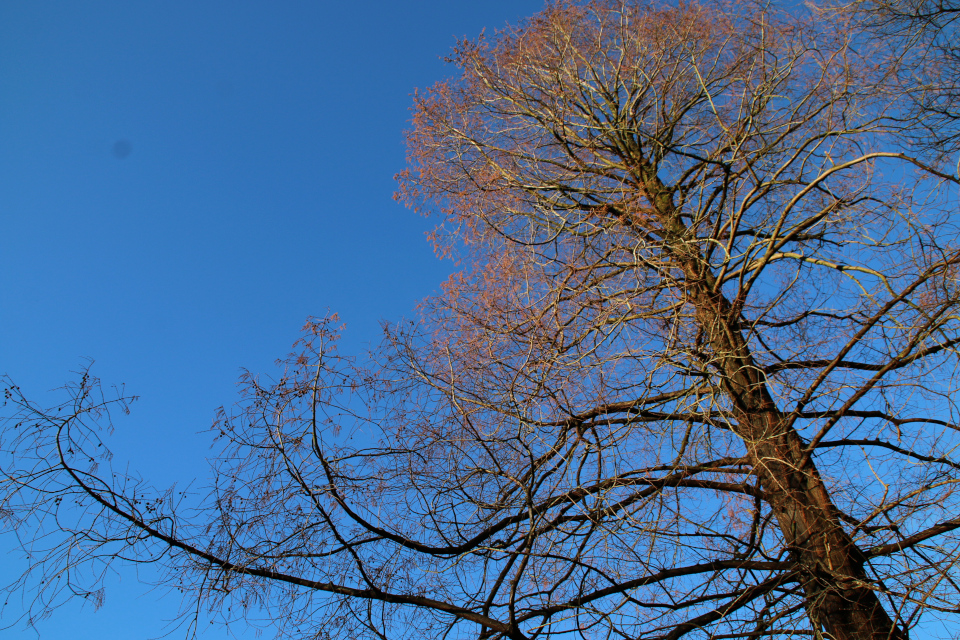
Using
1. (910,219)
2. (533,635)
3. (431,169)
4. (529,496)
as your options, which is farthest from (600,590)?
(431,169)

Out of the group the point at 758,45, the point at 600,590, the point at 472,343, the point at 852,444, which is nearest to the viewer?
the point at 600,590

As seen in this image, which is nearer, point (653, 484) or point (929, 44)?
point (653, 484)

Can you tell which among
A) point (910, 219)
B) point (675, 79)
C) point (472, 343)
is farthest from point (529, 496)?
point (675, 79)

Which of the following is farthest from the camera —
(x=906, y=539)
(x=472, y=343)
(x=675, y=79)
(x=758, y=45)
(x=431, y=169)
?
(x=431, y=169)

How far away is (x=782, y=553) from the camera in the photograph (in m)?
3.12

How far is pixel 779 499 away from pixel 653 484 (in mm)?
712

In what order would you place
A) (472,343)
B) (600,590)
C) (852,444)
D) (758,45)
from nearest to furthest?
(600,590)
(852,444)
(472,343)
(758,45)

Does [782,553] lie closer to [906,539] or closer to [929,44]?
[906,539]

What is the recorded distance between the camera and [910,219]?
3.46 meters

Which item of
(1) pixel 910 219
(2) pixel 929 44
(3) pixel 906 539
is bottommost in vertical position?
(3) pixel 906 539

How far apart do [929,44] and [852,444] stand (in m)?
3.50

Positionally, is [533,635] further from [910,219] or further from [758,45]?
[758,45]

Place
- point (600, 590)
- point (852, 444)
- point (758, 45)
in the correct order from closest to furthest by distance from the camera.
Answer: point (600, 590) → point (852, 444) → point (758, 45)

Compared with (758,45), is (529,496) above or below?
below
